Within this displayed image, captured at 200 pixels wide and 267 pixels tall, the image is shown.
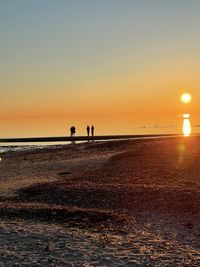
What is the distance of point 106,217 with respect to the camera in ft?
43.9

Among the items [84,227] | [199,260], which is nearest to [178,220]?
[84,227]

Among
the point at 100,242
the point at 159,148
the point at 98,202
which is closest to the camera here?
the point at 100,242

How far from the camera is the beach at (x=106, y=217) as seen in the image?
962 centimetres

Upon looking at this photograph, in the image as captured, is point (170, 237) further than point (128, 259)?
Yes

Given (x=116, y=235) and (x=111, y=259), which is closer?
(x=111, y=259)

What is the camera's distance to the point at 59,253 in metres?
9.70

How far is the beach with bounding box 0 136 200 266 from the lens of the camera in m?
9.62

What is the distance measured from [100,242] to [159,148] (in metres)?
22.8

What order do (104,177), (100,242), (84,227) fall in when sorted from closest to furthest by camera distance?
1. (100,242)
2. (84,227)
3. (104,177)

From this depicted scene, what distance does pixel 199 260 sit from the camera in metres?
9.41

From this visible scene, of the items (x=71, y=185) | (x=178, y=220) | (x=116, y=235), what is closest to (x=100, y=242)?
(x=116, y=235)

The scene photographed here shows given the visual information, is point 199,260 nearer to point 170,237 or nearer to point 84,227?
point 170,237

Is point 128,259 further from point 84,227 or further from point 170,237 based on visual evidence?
point 84,227

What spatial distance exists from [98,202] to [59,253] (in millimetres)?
6489
